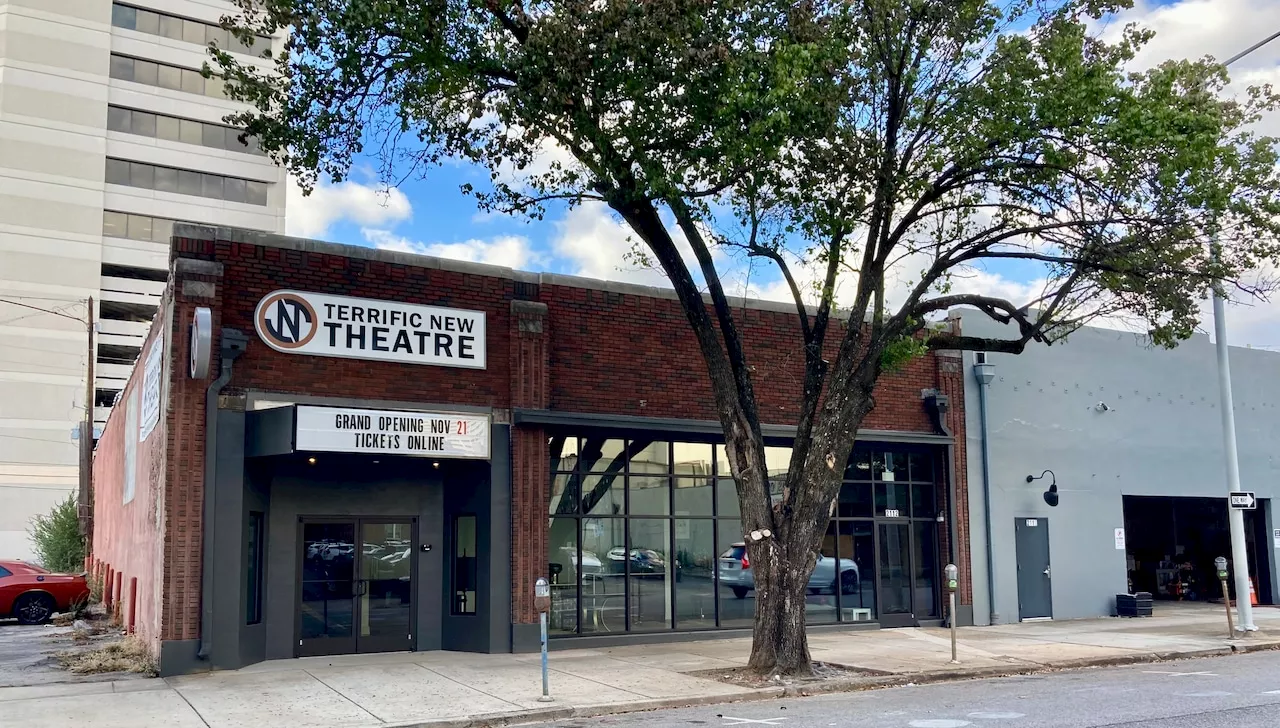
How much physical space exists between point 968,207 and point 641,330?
5.78m

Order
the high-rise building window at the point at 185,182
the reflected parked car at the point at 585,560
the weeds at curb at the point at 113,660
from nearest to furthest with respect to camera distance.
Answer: the weeds at curb at the point at 113,660
the reflected parked car at the point at 585,560
the high-rise building window at the point at 185,182

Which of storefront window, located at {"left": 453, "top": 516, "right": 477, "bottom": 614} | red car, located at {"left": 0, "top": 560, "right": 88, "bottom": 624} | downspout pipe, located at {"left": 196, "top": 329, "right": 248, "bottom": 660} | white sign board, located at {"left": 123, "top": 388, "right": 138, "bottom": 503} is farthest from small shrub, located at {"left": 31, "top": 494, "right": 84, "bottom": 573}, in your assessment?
downspout pipe, located at {"left": 196, "top": 329, "right": 248, "bottom": 660}

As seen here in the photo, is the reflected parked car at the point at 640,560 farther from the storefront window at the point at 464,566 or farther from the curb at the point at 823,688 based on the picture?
the curb at the point at 823,688

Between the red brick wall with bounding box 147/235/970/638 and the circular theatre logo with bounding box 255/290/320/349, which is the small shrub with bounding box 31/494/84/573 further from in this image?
the circular theatre logo with bounding box 255/290/320/349

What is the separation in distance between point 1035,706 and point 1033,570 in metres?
11.0

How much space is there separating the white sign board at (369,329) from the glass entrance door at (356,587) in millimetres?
2719

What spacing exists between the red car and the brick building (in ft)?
14.3

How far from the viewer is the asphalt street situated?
34.8ft

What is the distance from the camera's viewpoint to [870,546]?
20828 mm

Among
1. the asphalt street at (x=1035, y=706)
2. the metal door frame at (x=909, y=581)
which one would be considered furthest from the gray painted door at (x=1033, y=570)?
the asphalt street at (x=1035, y=706)

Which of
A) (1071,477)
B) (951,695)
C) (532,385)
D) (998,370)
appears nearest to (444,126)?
(532,385)

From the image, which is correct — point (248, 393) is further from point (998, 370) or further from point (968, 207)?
point (998, 370)

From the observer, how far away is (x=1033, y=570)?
72.5ft

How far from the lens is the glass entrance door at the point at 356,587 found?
53.3 ft
